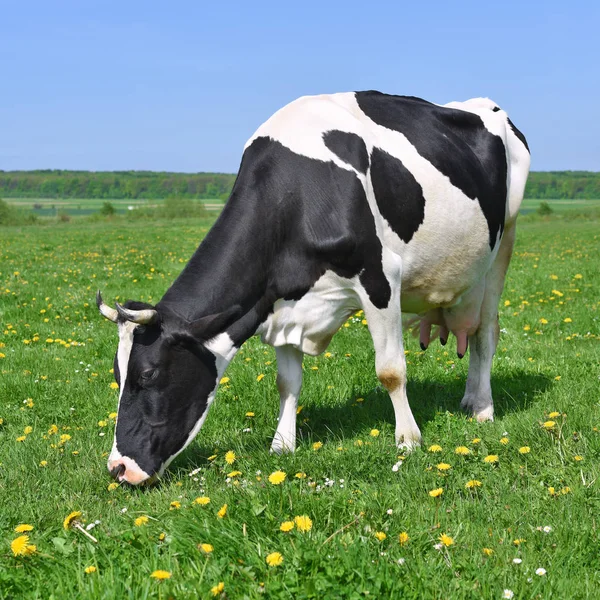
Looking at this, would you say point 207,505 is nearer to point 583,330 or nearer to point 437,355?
point 437,355

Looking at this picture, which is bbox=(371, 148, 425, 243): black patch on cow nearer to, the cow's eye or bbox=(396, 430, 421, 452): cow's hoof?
bbox=(396, 430, 421, 452): cow's hoof

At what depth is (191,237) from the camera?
3014 centimetres

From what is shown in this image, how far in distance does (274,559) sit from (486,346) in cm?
419

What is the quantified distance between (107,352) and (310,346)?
4.05 metres

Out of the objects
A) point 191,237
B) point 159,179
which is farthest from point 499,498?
point 159,179

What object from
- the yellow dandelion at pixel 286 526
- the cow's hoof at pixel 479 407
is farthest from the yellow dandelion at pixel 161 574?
the cow's hoof at pixel 479 407

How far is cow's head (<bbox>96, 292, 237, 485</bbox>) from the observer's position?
15.1 feet

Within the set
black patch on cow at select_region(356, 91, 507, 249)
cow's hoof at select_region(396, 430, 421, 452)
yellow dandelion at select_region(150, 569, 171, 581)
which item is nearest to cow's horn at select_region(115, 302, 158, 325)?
yellow dandelion at select_region(150, 569, 171, 581)

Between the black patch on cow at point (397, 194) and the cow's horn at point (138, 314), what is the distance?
1.83 m

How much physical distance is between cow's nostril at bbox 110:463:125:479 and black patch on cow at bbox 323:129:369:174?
247 cm

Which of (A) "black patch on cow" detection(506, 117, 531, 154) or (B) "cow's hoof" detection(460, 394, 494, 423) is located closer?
(B) "cow's hoof" detection(460, 394, 494, 423)

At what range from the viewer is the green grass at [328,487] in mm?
3158

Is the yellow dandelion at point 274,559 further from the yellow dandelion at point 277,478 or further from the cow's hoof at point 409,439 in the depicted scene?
the cow's hoof at point 409,439

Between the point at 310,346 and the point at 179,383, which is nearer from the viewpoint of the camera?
the point at 179,383
